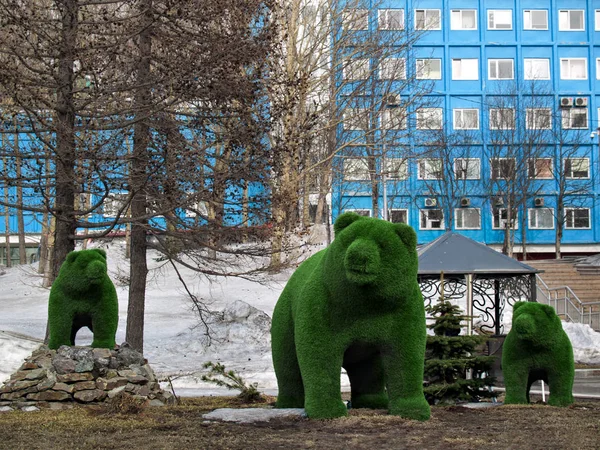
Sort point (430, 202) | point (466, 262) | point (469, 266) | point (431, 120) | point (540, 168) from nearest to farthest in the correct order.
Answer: point (469, 266), point (466, 262), point (431, 120), point (540, 168), point (430, 202)

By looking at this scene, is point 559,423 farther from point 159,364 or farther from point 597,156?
point 597,156

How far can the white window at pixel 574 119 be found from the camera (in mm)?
45344

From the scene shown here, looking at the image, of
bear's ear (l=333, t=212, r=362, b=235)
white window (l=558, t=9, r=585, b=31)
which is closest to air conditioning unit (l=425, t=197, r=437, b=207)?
white window (l=558, t=9, r=585, b=31)

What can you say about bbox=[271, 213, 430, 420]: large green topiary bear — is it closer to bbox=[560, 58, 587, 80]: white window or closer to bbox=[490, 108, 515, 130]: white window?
bbox=[490, 108, 515, 130]: white window

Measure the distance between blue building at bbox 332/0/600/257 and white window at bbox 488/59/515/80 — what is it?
60mm

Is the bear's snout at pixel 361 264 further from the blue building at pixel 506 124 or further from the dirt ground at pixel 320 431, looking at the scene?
the blue building at pixel 506 124

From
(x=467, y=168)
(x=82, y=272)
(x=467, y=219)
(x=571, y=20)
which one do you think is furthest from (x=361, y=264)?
(x=571, y=20)

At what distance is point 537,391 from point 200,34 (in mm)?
8449

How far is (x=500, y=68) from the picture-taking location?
1842 inches

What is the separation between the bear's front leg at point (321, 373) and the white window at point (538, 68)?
42999mm

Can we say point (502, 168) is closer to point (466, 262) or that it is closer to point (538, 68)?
point (538, 68)

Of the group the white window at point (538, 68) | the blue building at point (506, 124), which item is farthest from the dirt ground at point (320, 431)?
the white window at point (538, 68)

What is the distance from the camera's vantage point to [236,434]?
6164 millimetres

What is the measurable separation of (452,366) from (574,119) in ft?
131
